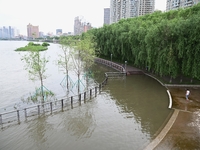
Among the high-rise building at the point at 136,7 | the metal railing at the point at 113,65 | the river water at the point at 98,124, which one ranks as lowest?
the river water at the point at 98,124

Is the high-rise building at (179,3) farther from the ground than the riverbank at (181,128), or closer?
farther from the ground

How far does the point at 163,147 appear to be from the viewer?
1175cm

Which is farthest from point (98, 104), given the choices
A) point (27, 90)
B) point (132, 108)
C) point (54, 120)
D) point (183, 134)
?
point (27, 90)

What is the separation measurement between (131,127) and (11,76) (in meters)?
26.4

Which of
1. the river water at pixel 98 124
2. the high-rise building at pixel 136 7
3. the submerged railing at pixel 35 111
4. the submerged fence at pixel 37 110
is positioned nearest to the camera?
the river water at pixel 98 124

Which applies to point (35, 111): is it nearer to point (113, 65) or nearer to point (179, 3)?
point (113, 65)

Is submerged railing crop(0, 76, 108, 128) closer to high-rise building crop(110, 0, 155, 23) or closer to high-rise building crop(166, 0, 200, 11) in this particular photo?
high-rise building crop(166, 0, 200, 11)

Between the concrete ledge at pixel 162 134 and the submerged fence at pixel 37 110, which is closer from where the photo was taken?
the concrete ledge at pixel 162 134

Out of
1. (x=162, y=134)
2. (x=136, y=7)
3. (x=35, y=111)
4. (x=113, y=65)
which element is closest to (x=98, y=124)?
(x=162, y=134)

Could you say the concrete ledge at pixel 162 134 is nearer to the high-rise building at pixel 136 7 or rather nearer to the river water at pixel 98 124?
the river water at pixel 98 124

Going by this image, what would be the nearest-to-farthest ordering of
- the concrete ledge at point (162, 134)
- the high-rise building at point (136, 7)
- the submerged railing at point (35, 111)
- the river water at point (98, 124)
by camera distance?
1. the concrete ledge at point (162, 134)
2. the river water at point (98, 124)
3. the submerged railing at point (35, 111)
4. the high-rise building at point (136, 7)

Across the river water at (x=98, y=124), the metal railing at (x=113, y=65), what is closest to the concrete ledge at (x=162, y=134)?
the river water at (x=98, y=124)

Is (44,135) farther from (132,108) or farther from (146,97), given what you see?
(146,97)

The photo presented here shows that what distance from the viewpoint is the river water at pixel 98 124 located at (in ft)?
41.0
